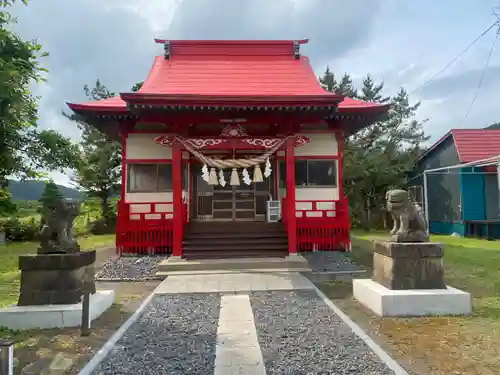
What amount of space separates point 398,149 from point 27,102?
21.6m

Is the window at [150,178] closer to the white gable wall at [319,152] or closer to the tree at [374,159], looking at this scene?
the white gable wall at [319,152]

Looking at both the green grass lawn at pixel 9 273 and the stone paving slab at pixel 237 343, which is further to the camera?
the green grass lawn at pixel 9 273

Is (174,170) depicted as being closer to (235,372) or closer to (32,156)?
(32,156)

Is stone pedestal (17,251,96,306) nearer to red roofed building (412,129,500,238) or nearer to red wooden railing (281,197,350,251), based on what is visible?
red wooden railing (281,197,350,251)

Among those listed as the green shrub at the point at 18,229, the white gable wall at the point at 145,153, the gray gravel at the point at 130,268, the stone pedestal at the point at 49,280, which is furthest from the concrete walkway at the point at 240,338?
the green shrub at the point at 18,229

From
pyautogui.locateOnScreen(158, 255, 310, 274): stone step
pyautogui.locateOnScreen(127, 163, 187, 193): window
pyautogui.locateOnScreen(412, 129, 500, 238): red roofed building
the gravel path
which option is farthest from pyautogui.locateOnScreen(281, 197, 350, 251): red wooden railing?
pyautogui.locateOnScreen(412, 129, 500, 238): red roofed building

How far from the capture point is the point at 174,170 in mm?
9555

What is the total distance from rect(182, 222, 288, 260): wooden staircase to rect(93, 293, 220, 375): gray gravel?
3.34 m

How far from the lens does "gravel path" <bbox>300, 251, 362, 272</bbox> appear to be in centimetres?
859

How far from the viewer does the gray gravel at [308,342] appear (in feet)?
11.6

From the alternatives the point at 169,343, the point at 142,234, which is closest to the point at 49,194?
the point at 169,343

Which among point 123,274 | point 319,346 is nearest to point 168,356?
point 319,346

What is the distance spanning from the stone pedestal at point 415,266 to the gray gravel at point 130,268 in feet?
17.4

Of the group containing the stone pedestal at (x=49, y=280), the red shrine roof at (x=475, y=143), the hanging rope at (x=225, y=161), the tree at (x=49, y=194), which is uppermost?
the red shrine roof at (x=475, y=143)
